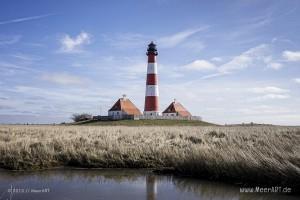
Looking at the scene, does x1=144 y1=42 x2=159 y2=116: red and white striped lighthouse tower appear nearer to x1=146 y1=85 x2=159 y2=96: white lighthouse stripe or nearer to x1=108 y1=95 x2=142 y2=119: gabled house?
x1=146 y1=85 x2=159 y2=96: white lighthouse stripe

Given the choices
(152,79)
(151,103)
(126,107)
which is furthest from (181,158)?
(126,107)

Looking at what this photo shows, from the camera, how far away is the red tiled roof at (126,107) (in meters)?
68.6

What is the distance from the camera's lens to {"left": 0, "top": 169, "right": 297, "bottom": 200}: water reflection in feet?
31.1

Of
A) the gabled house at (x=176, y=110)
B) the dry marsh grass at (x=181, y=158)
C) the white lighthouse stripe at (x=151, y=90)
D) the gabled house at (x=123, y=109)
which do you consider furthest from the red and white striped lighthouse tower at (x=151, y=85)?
the dry marsh grass at (x=181, y=158)

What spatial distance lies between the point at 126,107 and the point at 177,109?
946cm

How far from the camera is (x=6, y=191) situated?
980cm

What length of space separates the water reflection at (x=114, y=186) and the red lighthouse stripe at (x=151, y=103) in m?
45.9

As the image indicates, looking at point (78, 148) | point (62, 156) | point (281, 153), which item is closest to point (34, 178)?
point (62, 156)

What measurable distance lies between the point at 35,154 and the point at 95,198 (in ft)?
19.8

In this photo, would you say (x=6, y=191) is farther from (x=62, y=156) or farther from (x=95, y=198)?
(x=62, y=156)

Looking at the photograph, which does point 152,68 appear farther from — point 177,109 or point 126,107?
point 177,109

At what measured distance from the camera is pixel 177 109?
7200 centimetres

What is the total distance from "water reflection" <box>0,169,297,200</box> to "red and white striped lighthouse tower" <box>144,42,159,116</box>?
45.2 meters

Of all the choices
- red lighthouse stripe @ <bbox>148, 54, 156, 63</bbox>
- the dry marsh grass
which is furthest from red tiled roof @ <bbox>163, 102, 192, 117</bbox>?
the dry marsh grass
